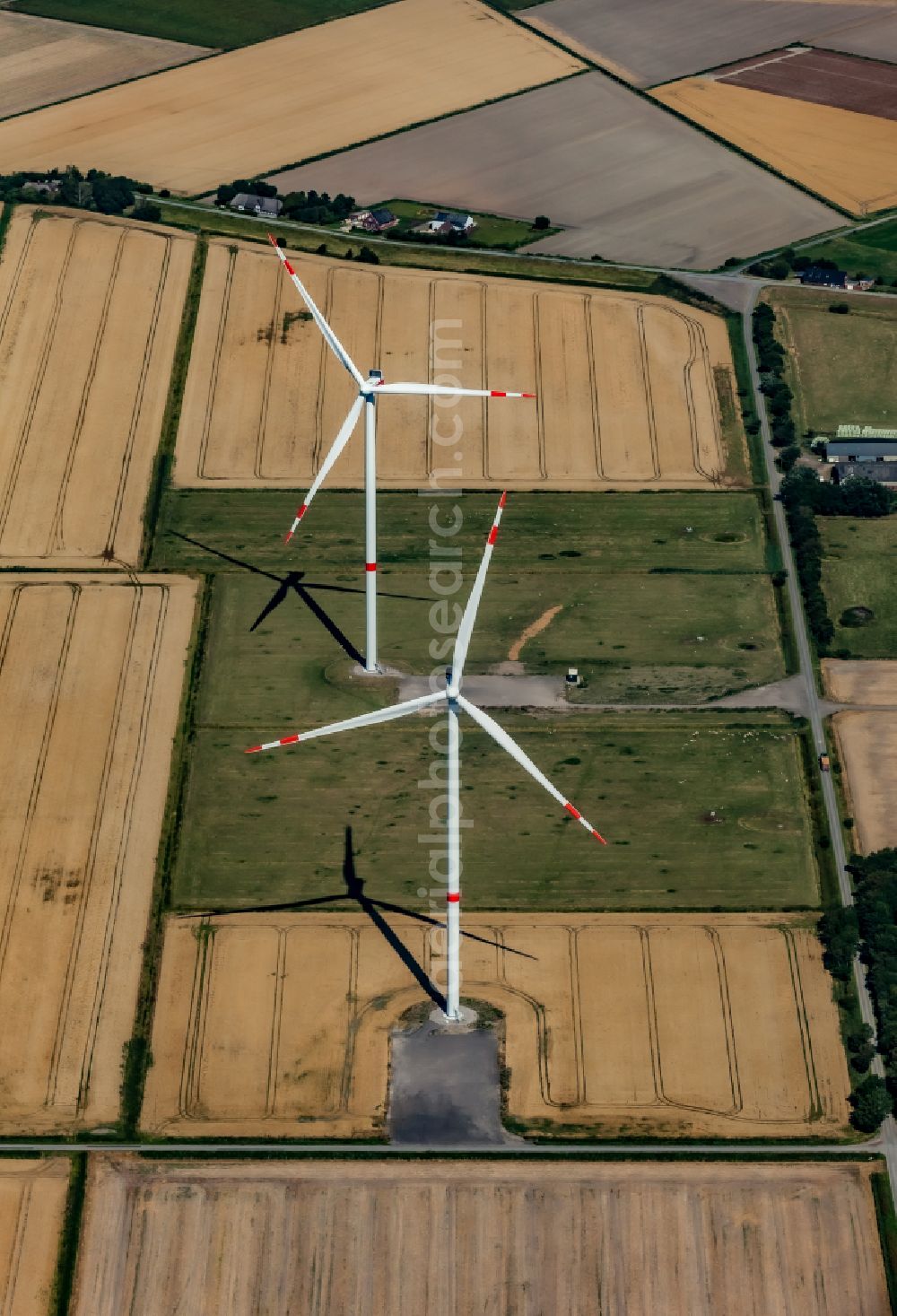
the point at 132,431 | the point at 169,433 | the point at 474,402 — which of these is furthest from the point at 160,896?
the point at 474,402

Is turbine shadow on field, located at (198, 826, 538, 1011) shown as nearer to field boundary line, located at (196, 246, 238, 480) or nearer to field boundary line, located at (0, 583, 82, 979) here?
field boundary line, located at (0, 583, 82, 979)

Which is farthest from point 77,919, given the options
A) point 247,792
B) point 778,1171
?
point 778,1171

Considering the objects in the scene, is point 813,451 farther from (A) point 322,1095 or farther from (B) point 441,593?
(A) point 322,1095

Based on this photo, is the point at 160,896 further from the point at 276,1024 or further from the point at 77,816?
the point at 276,1024

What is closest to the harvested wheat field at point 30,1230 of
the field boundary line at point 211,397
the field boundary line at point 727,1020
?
the field boundary line at point 727,1020

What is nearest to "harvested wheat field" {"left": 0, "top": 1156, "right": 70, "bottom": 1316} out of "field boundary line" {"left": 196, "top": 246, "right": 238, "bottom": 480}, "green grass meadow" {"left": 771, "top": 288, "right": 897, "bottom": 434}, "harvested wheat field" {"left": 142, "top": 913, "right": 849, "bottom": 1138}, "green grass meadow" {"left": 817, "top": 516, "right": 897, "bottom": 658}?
"harvested wheat field" {"left": 142, "top": 913, "right": 849, "bottom": 1138}

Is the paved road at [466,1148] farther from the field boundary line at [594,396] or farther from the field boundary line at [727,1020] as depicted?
the field boundary line at [594,396]
